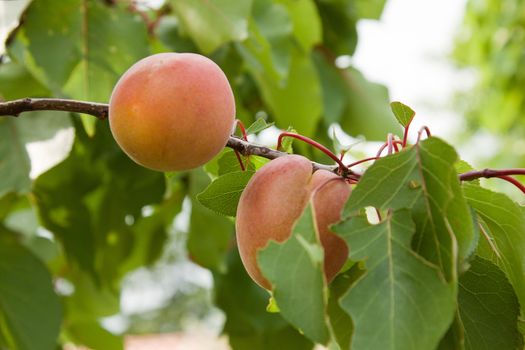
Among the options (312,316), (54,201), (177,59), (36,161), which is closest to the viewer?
(312,316)

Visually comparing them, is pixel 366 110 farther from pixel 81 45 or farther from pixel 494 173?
pixel 494 173

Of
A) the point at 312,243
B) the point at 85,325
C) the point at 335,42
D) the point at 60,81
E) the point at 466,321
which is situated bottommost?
the point at 85,325

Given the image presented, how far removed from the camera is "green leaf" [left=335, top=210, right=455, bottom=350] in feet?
1.67

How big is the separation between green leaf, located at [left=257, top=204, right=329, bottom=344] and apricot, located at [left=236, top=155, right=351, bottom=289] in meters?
0.04

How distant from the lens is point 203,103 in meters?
0.61

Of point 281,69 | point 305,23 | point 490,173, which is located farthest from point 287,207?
point 305,23

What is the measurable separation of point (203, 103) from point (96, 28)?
0.65 metres

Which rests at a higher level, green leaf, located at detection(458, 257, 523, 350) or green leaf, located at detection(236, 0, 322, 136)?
green leaf, located at detection(458, 257, 523, 350)

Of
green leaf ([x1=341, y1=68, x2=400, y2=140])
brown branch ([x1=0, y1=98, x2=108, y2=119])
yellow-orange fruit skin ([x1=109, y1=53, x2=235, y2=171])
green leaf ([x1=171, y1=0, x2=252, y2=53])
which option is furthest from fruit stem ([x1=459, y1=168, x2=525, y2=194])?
green leaf ([x1=341, y1=68, x2=400, y2=140])

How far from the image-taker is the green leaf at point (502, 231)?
2.15 ft

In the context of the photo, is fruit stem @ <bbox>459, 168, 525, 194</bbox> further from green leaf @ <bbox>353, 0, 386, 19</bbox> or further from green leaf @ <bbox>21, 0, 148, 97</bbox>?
green leaf @ <bbox>353, 0, 386, 19</bbox>

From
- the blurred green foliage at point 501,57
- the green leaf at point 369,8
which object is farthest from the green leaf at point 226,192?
the blurred green foliage at point 501,57

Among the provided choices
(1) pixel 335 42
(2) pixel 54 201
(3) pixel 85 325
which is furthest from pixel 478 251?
(3) pixel 85 325

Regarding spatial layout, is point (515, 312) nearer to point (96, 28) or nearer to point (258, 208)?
point (258, 208)
